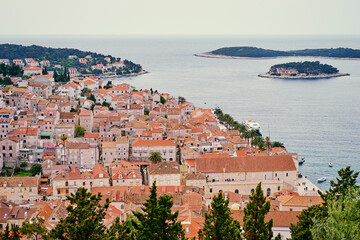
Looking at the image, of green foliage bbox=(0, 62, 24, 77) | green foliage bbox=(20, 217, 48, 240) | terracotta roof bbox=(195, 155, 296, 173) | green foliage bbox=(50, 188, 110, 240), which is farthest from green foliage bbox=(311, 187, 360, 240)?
green foliage bbox=(0, 62, 24, 77)

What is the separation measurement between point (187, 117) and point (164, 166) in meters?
27.7

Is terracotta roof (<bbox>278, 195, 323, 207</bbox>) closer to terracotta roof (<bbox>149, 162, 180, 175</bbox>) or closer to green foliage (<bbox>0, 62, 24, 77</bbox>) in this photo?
terracotta roof (<bbox>149, 162, 180, 175</bbox>)

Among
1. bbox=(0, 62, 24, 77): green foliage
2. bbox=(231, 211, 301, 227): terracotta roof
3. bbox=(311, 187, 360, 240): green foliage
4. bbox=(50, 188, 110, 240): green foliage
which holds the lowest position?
bbox=(231, 211, 301, 227): terracotta roof

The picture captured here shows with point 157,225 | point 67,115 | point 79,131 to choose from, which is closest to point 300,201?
point 157,225

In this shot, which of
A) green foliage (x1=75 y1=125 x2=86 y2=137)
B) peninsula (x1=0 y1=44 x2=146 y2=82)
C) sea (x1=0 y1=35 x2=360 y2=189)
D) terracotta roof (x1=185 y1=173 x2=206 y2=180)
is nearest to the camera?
terracotta roof (x1=185 y1=173 x2=206 y2=180)

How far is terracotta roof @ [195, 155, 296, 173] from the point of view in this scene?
1625 inches

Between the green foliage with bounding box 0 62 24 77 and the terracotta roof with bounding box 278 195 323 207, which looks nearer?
the terracotta roof with bounding box 278 195 323 207

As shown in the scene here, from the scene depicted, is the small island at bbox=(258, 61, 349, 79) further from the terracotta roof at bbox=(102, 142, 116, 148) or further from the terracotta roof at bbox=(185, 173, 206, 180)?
the terracotta roof at bbox=(185, 173, 206, 180)

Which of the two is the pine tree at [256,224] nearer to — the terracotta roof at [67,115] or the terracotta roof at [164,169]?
the terracotta roof at [164,169]

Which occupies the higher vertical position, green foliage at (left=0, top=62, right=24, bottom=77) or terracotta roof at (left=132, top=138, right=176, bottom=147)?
green foliage at (left=0, top=62, right=24, bottom=77)

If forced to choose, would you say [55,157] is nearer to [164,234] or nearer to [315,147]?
[164,234]

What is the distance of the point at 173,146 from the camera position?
Result: 4672cm

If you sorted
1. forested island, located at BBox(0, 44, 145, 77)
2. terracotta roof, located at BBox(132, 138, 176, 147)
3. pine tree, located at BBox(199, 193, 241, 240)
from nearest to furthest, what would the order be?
1. pine tree, located at BBox(199, 193, 241, 240)
2. terracotta roof, located at BBox(132, 138, 176, 147)
3. forested island, located at BBox(0, 44, 145, 77)

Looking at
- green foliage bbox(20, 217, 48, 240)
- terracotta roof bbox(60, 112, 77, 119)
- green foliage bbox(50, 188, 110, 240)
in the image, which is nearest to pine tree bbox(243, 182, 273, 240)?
green foliage bbox(50, 188, 110, 240)
